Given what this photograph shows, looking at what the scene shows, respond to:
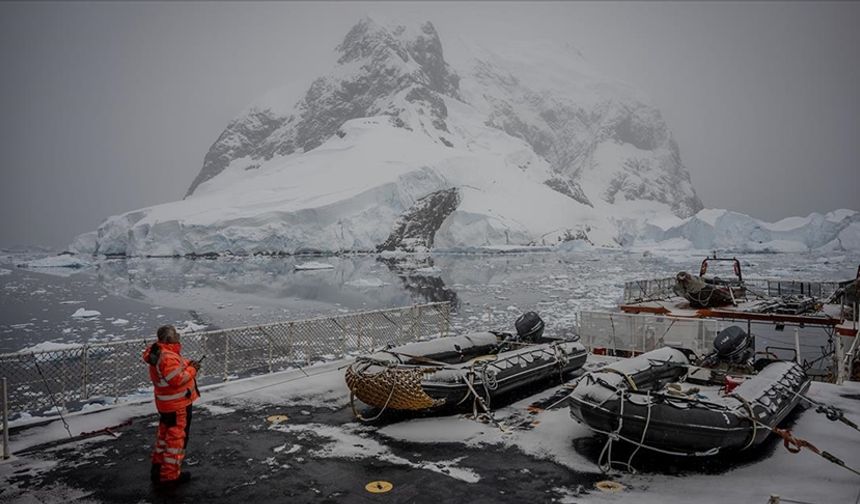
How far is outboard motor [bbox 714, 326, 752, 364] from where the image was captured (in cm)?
775

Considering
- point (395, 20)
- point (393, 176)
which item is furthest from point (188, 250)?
point (395, 20)

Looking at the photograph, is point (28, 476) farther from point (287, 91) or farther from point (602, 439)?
point (287, 91)

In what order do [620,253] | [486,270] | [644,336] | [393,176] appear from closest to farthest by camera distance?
[644,336]
[486,270]
[393,176]
[620,253]

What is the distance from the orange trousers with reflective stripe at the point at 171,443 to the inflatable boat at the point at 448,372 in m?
2.09

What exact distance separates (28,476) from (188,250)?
68576 millimetres

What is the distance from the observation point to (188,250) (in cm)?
6800

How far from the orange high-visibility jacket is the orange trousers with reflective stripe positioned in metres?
0.08

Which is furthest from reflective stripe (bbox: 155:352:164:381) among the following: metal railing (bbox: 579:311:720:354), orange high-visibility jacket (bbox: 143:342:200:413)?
metal railing (bbox: 579:311:720:354)

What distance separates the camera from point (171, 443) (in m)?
4.65

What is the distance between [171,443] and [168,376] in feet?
1.97

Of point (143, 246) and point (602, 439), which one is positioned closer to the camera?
point (602, 439)

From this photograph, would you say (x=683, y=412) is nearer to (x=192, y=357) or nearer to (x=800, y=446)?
(x=800, y=446)

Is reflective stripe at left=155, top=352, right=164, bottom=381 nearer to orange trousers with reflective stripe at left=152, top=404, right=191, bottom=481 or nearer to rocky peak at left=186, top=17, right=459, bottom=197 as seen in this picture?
orange trousers with reflective stripe at left=152, top=404, right=191, bottom=481

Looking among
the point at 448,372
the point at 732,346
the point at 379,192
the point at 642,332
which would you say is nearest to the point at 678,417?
the point at 448,372
